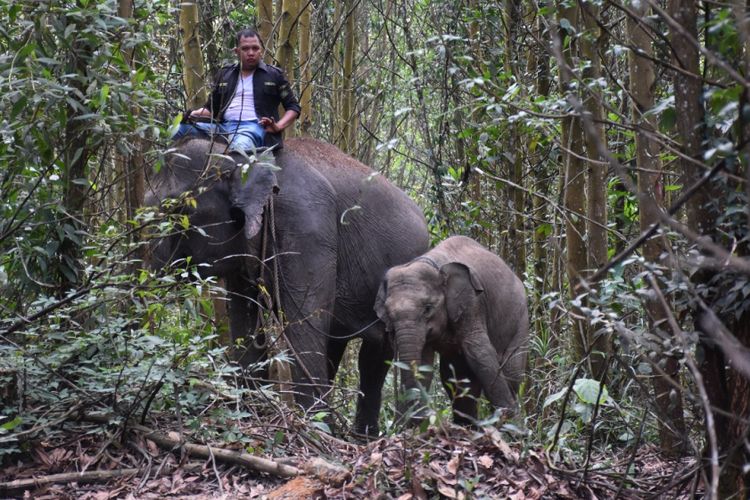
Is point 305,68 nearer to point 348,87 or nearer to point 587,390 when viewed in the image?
point 348,87

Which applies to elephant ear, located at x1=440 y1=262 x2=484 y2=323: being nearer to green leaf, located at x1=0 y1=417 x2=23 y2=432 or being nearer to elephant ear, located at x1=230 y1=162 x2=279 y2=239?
elephant ear, located at x1=230 y1=162 x2=279 y2=239

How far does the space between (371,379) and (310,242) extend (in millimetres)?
1395

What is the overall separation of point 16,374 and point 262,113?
326 centimetres

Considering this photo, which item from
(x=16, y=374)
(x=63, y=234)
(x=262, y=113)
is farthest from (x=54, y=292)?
(x=262, y=113)

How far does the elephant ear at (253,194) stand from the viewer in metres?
7.37

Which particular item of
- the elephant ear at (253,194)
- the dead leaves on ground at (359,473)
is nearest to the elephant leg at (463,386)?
the elephant ear at (253,194)

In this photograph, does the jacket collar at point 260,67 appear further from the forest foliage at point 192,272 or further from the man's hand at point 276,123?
the forest foliage at point 192,272

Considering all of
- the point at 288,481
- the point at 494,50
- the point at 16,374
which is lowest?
the point at 288,481

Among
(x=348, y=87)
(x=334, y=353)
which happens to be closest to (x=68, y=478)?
(x=334, y=353)

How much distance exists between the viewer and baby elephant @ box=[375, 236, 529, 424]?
7188 millimetres

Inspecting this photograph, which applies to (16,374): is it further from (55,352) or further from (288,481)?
(288,481)

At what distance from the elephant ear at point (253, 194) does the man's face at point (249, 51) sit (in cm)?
78

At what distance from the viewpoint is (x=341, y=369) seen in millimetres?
11719

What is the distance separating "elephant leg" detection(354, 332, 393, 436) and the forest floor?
294 cm
